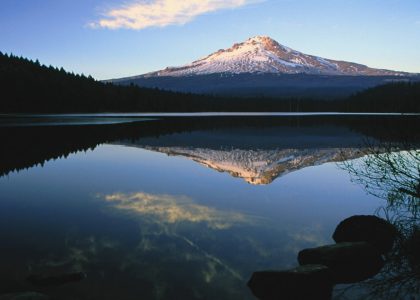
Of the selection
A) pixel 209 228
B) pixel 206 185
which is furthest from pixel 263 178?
pixel 209 228

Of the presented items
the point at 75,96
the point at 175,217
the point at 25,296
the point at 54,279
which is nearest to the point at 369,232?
the point at 175,217

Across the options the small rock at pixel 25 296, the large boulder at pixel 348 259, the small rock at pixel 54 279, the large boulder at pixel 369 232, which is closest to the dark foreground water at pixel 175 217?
the small rock at pixel 54 279

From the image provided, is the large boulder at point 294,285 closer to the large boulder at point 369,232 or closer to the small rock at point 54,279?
the large boulder at point 369,232

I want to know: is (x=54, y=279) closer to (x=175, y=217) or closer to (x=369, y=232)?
(x=175, y=217)

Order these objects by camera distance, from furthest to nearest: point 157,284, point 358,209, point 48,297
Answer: point 358,209, point 157,284, point 48,297

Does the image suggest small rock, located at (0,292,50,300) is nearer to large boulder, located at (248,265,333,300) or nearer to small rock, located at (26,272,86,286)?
small rock, located at (26,272,86,286)

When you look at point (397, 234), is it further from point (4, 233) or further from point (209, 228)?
point (4, 233)

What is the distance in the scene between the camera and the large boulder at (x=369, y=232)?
1308 centimetres

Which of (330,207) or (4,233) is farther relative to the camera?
(330,207)

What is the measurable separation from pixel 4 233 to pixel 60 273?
4.42 metres

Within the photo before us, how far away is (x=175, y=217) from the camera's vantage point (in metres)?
16.7

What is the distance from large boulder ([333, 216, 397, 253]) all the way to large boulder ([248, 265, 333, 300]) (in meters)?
3.79

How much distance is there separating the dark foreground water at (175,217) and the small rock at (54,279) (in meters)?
0.20

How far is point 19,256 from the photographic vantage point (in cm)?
1166
